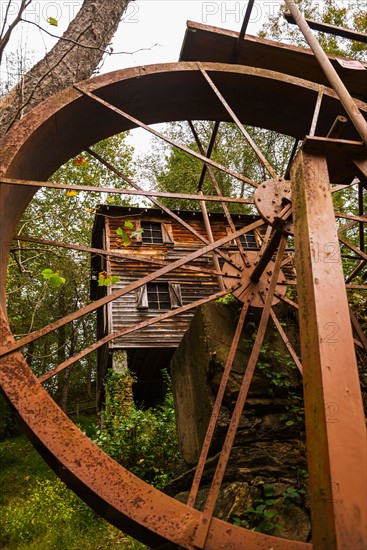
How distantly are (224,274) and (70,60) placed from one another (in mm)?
2764

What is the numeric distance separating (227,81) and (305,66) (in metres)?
1.06

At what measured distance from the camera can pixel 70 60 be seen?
478 cm

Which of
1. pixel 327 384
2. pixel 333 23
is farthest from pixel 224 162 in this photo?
pixel 327 384

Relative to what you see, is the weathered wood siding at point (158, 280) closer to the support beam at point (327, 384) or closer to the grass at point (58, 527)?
the grass at point (58, 527)

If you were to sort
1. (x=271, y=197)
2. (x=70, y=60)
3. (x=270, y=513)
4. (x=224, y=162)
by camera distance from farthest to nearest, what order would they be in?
(x=224, y=162)
(x=70, y=60)
(x=271, y=197)
(x=270, y=513)

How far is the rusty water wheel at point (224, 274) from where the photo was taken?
185cm

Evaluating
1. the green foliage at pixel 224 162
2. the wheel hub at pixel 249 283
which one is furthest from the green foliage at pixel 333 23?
the wheel hub at pixel 249 283

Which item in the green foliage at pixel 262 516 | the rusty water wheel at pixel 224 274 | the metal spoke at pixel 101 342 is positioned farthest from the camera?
the green foliage at pixel 262 516

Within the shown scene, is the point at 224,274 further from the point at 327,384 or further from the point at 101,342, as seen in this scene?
the point at 327,384

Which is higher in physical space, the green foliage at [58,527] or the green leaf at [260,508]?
the green leaf at [260,508]

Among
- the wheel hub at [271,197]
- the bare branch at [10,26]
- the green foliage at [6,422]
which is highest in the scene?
the bare branch at [10,26]

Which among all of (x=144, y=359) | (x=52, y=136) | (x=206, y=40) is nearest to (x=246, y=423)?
(x=52, y=136)

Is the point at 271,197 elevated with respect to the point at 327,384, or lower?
elevated

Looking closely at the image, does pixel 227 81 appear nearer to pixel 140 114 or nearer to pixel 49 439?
pixel 140 114
